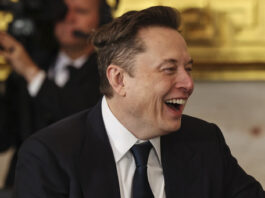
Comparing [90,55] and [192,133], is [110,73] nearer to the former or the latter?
[192,133]

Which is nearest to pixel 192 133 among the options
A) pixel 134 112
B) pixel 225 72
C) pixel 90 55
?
pixel 134 112

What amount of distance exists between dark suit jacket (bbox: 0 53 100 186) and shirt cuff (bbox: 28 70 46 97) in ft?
0.08

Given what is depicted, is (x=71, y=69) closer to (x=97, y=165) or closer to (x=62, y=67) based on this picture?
(x=62, y=67)

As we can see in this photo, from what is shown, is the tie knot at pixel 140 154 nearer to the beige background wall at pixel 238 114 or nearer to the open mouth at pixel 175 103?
the open mouth at pixel 175 103

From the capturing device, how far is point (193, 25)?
343cm

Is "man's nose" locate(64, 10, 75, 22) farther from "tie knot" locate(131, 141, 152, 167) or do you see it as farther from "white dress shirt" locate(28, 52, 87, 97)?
"tie knot" locate(131, 141, 152, 167)

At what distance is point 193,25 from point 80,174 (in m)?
1.79

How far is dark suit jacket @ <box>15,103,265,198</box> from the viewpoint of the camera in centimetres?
180

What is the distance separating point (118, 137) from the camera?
6.32 ft

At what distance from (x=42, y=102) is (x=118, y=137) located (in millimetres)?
952

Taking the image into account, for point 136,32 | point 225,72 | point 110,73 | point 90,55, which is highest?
point 136,32

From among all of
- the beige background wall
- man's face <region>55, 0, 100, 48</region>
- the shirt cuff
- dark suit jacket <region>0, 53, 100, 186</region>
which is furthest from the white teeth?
the beige background wall

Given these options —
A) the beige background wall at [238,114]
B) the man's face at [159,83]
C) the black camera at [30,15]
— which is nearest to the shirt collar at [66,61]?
the black camera at [30,15]

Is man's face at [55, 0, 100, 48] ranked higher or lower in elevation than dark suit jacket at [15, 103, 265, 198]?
higher
